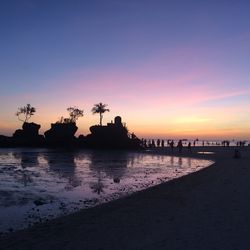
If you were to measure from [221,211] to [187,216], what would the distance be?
1.34 meters

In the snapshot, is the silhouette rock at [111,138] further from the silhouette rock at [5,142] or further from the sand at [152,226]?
the sand at [152,226]

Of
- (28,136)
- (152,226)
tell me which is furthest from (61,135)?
(152,226)

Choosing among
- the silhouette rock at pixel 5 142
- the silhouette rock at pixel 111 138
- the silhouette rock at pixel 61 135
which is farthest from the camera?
the silhouette rock at pixel 61 135

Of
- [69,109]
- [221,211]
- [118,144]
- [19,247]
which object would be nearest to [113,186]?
[221,211]

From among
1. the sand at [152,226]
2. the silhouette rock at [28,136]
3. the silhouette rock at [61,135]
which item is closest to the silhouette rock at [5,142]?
the silhouette rock at [28,136]

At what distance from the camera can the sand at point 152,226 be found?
973cm

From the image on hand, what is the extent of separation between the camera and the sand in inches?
383

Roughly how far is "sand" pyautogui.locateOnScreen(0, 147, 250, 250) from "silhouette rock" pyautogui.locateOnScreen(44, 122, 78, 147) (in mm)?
78027

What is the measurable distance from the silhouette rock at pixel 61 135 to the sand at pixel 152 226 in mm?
78027

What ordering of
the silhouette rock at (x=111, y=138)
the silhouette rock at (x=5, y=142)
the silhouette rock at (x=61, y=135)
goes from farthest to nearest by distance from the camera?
the silhouette rock at (x=61, y=135)
the silhouette rock at (x=5, y=142)
the silhouette rock at (x=111, y=138)

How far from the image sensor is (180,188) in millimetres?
20031

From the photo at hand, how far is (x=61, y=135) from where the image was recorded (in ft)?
309

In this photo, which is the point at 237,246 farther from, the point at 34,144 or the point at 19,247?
the point at 34,144

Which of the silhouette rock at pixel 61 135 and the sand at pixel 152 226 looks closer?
the sand at pixel 152 226
